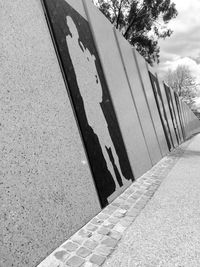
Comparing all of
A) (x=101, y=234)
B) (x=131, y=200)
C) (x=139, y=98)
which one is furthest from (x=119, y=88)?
(x=101, y=234)

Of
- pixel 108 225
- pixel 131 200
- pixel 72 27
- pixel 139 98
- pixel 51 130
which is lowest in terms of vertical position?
pixel 131 200

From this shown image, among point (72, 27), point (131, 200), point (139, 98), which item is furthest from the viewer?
point (139, 98)

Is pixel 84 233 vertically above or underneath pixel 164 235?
above

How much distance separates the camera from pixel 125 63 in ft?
23.9

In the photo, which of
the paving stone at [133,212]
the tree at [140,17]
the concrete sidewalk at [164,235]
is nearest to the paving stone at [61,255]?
the concrete sidewalk at [164,235]

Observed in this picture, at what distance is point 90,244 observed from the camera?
2.74m

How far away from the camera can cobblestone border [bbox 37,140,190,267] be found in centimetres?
243

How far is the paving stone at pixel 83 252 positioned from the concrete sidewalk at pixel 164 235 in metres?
0.23

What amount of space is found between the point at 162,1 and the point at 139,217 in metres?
20.8

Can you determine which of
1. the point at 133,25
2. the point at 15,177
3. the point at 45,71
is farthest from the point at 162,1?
the point at 15,177

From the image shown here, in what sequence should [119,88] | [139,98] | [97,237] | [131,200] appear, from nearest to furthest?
[97,237]
[131,200]
[119,88]
[139,98]

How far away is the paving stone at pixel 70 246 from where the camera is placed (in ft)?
8.59

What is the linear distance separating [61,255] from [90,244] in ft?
1.14

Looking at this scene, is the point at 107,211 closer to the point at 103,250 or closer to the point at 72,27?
the point at 103,250
